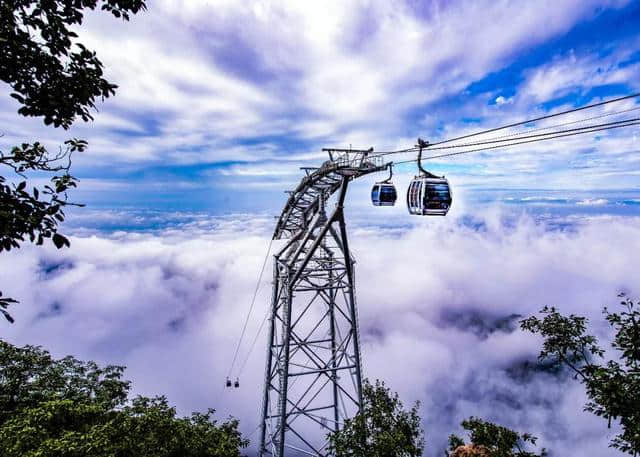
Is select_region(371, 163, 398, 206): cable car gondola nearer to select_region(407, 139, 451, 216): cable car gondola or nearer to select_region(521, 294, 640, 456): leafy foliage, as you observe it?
select_region(407, 139, 451, 216): cable car gondola

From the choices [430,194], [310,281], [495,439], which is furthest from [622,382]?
[310,281]

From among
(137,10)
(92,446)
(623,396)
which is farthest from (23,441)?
(623,396)

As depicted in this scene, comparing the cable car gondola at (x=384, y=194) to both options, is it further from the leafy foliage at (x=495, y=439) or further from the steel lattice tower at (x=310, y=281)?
the leafy foliage at (x=495, y=439)

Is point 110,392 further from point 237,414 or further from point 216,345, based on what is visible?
point 216,345

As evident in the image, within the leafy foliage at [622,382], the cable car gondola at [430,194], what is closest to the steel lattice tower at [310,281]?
the cable car gondola at [430,194]

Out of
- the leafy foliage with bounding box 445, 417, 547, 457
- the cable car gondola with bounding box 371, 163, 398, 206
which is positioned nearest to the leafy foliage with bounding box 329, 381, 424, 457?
the leafy foliage with bounding box 445, 417, 547, 457

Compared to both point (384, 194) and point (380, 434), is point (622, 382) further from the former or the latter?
point (384, 194)
